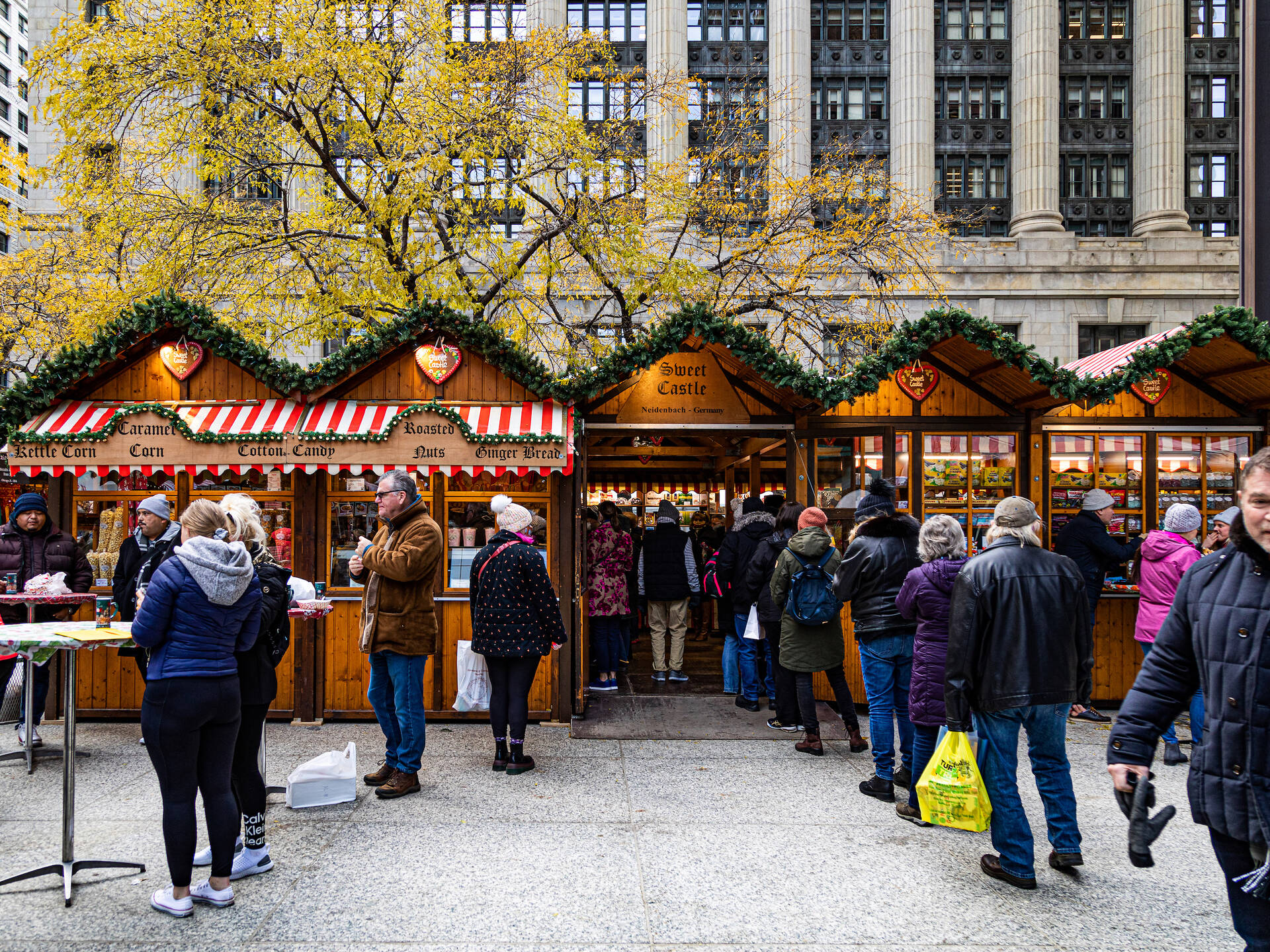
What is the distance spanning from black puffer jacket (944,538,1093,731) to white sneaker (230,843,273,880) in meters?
3.67

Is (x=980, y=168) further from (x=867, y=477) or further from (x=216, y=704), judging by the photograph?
(x=216, y=704)

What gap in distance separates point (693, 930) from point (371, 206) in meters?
10.4

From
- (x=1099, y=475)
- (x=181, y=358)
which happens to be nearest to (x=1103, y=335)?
(x=1099, y=475)

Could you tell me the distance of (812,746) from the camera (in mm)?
6500

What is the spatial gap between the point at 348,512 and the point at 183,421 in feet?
5.14

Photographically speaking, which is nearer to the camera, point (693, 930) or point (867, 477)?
point (693, 930)

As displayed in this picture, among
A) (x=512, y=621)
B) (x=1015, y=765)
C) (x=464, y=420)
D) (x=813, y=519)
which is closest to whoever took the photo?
(x=1015, y=765)

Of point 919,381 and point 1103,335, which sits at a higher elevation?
point 1103,335

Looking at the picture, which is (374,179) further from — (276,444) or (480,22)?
(480,22)

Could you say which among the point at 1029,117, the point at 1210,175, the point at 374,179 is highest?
the point at 1029,117

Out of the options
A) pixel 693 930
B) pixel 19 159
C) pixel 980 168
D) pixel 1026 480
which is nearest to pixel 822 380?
pixel 1026 480

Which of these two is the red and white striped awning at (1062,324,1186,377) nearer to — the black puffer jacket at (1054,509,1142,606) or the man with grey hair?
the black puffer jacket at (1054,509,1142,606)

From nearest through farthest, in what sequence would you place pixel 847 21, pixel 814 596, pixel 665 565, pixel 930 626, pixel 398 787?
pixel 930 626 → pixel 398 787 → pixel 814 596 → pixel 665 565 → pixel 847 21

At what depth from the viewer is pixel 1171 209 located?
2742 cm
